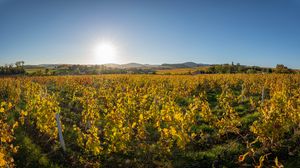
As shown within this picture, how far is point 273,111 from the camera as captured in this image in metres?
6.75

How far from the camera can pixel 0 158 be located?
15.7 feet

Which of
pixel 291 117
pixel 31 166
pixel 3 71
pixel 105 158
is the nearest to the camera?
pixel 31 166

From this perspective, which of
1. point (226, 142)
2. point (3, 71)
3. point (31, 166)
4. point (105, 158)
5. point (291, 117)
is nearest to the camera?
point (31, 166)

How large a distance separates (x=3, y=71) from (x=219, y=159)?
60.3 metres

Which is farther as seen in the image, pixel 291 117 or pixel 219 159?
pixel 291 117

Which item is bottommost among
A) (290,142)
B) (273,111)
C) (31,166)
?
(31,166)

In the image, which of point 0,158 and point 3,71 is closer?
point 0,158

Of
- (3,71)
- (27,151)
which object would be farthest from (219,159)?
(3,71)

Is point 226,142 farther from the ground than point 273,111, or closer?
closer

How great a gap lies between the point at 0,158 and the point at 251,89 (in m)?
17.2

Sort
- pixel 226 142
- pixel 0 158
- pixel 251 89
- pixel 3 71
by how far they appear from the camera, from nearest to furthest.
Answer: pixel 0 158
pixel 226 142
pixel 251 89
pixel 3 71

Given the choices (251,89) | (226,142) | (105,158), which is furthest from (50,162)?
(251,89)

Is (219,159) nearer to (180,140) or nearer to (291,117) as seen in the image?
(180,140)

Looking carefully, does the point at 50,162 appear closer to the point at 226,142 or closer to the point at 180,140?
the point at 180,140
